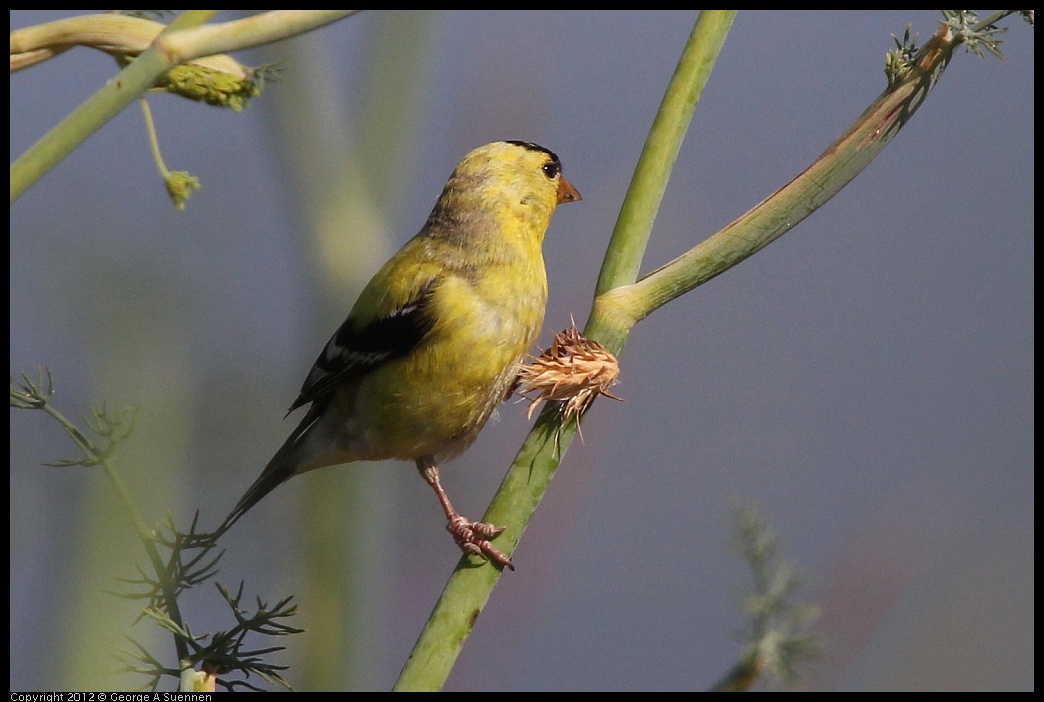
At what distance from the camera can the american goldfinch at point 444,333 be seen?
8.14 feet

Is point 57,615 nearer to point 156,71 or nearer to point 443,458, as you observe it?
point 156,71

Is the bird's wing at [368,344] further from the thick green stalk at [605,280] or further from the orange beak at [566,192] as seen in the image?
the thick green stalk at [605,280]

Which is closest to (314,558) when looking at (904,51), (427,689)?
(427,689)

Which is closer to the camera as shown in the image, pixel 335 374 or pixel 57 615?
pixel 57 615

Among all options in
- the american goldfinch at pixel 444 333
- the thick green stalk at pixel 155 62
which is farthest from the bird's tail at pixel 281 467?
the thick green stalk at pixel 155 62

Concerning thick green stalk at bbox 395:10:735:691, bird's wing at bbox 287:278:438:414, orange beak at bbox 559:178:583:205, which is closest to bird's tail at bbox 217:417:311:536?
bird's wing at bbox 287:278:438:414

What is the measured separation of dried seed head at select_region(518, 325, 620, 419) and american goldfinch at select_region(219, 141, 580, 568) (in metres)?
0.94

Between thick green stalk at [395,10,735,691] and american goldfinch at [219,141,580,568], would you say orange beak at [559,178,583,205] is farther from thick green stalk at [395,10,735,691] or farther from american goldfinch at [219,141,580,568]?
thick green stalk at [395,10,735,691]

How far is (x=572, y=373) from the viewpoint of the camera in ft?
4.76

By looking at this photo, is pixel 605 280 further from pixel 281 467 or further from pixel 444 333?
pixel 281 467

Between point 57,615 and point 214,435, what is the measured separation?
18.6 inches

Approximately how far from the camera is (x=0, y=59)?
41.9 inches

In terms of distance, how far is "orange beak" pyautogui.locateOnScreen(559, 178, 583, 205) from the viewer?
2754mm

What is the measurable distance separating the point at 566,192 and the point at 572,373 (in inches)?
55.3
